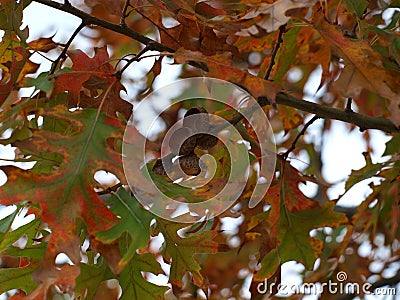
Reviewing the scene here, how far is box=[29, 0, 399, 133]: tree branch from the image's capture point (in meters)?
1.04

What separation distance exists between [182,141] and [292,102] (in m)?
0.17

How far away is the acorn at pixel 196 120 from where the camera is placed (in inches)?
43.1

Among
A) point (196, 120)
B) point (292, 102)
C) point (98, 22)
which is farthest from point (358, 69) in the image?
point (98, 22)

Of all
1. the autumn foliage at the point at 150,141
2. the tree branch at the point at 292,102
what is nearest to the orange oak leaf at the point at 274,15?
the autumn foliage at the point at 150,141

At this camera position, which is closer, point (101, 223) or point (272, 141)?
point (101, 223)

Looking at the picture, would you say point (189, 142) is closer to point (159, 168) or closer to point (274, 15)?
point (159, 168)

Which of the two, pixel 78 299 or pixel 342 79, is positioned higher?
pixel 342 79

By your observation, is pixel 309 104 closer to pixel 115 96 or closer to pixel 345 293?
pixel 115 96

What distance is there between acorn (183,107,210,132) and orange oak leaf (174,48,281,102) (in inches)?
5.8

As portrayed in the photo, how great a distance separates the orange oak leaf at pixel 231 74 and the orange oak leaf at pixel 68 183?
0.43 feet

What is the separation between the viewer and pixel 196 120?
1105 mm

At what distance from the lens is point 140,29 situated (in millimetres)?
2725

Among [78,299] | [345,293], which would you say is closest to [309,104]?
[78,299]

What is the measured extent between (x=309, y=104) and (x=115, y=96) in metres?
0.29
